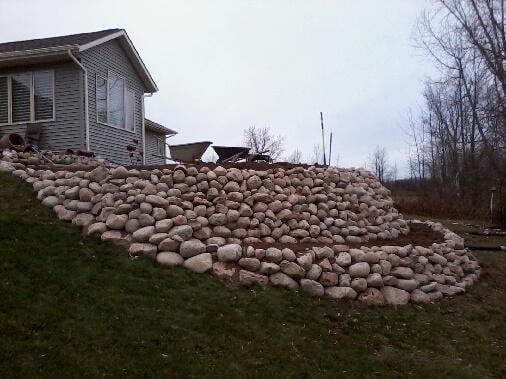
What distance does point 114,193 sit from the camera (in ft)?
22.8

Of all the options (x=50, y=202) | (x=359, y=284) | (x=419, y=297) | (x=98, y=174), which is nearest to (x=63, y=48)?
(x=98, y=174)

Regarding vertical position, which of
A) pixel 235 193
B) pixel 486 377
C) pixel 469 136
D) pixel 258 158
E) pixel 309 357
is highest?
pixel 469 136

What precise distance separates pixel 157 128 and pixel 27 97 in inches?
306

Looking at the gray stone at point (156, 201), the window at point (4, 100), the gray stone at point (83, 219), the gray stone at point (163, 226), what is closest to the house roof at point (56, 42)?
the window at point (4, 100)

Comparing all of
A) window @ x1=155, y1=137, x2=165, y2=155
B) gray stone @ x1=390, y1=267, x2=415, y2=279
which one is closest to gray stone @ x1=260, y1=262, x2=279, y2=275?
gray stone @ x1=390, y1=267, x2=415, y2=279

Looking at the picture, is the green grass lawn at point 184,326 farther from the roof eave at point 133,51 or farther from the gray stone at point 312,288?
the roof eave at point 133,51

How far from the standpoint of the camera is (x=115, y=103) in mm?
13289

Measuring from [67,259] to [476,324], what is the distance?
5062mm

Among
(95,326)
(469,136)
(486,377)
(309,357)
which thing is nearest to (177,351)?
(95,326)

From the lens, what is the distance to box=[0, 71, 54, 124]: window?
11734 millimetres

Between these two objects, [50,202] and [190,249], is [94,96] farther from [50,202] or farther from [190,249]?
[190,249]

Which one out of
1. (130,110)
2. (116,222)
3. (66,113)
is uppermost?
(130,110)

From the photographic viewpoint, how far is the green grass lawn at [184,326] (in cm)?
382

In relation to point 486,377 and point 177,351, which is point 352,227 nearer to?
point 486,377
